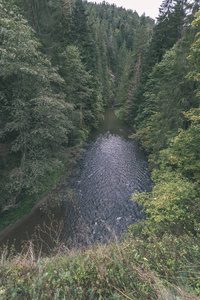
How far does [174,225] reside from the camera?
18.6 ft

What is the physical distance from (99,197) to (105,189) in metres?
1.18

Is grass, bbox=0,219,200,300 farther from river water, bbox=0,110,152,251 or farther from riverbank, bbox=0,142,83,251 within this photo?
riverbank, bbox=0,142,83,251

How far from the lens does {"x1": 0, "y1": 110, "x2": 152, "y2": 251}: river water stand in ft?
30.0

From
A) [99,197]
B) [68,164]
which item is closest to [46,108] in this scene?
[68,164]

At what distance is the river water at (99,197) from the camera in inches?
360

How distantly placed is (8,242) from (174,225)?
948 centimetres

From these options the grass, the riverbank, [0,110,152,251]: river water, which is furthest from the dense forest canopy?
the grass

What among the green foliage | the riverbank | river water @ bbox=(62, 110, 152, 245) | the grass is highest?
the green foliage

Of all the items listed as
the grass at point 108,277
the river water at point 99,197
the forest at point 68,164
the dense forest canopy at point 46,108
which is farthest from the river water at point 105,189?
the dense forest canopy at point 46,108

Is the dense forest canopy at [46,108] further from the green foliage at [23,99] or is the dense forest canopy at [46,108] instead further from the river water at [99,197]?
the river water at [99,197]

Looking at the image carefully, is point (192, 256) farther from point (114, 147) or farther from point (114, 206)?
point (114, 147)

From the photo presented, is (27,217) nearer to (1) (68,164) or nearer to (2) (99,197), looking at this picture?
(2) (99,197)

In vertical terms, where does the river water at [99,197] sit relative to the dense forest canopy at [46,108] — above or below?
below

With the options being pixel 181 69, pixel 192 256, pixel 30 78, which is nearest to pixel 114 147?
pixel 181 69
